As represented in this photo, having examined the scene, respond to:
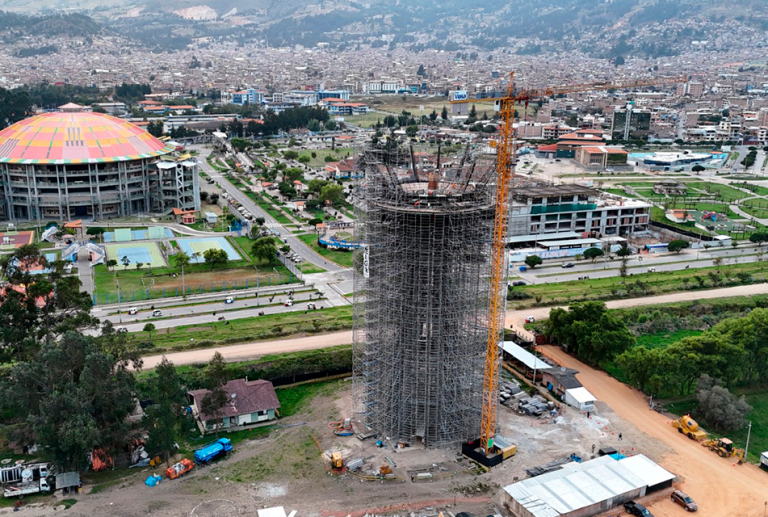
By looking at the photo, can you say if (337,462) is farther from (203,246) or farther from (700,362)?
(203,246)

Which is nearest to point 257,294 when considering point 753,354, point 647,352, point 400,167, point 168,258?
point 168,258

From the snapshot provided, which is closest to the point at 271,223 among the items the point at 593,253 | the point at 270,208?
the point at 270,208

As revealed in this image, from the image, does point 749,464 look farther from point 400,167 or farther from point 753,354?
point 400,167

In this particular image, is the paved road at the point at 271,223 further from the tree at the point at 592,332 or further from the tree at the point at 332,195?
the tree at the point at 592,332

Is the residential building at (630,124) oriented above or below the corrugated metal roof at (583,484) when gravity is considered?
above

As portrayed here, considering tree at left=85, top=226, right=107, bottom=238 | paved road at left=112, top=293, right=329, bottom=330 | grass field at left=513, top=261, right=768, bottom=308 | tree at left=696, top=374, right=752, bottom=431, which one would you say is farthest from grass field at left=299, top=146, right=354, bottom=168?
tree at left=696, top=374, right=752, bottom=431

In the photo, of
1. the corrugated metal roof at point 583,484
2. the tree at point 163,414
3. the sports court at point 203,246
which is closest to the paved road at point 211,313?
the sports court at point 203,246
